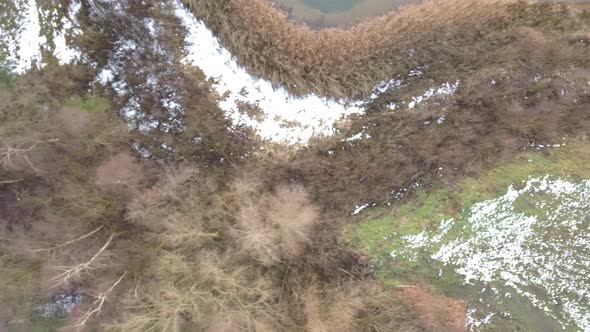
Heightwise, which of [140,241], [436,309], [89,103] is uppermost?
[89,103]

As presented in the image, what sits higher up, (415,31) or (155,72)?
(415,31)

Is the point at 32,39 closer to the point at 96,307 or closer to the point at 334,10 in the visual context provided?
the point at 96,307

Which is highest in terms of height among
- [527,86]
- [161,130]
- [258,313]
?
[527,86]

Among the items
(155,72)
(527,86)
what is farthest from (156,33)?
(527,86)

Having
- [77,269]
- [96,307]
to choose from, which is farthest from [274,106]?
[96,307]

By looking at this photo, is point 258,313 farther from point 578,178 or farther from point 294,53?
point 578,178

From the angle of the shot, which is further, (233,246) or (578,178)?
(578,178)

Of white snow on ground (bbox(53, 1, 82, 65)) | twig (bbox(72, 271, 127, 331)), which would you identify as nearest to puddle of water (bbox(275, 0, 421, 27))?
white snow on ground (bbox(53, 1, 82, 65))
